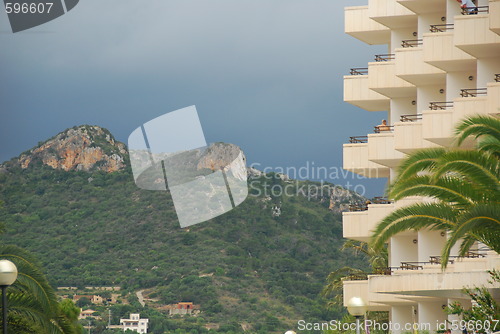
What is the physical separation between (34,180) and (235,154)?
22.2 meters

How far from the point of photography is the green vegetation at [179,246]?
320 ft

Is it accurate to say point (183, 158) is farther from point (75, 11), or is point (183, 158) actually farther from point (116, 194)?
point (75, 11)

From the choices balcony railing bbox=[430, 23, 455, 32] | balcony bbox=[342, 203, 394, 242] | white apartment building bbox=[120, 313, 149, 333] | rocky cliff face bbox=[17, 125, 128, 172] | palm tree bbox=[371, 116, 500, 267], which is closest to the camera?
palm tree bbox=[371, 116, 500, 267]

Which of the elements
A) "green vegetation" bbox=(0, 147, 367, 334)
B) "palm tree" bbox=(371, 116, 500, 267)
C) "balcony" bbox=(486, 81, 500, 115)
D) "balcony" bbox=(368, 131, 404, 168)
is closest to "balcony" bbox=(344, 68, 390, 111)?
"balcony" bbox=(368, 131, 404, 168)

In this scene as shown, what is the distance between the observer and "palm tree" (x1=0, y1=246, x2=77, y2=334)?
26.3 metres

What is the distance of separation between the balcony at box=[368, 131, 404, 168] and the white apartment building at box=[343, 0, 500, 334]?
4 cm

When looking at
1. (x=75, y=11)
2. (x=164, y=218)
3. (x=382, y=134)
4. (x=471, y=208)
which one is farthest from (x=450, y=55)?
(x=75, y=11)

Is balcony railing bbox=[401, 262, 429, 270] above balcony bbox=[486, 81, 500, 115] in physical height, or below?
below

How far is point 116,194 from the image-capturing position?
384 feet

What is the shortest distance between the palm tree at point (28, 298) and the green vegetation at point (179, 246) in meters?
65.0

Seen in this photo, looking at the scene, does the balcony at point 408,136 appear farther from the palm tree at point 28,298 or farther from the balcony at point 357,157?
the palm tree at point 28,298

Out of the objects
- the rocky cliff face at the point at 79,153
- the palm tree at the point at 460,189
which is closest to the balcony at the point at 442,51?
the palm tree at the point at 460,189

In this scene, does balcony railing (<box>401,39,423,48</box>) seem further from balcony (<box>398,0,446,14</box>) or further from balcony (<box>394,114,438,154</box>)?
balcony (<box>394,114,438,154</box>)

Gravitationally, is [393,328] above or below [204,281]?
above
